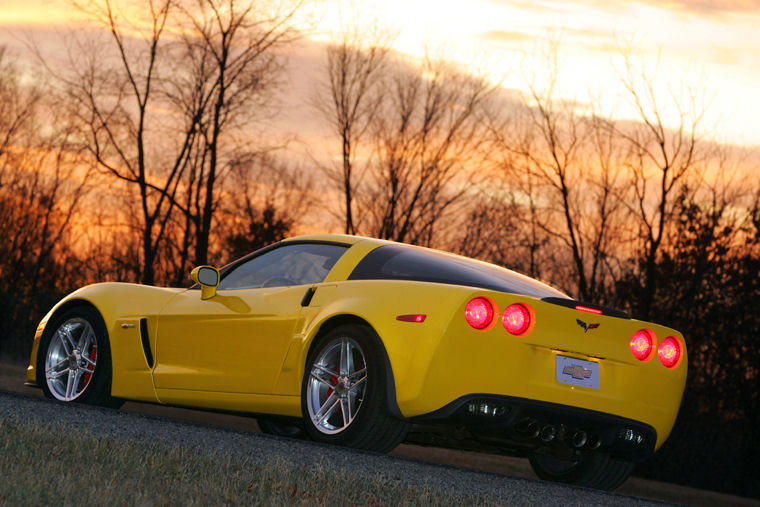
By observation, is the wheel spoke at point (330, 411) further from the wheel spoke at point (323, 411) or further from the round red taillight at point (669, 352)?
the round red taillight at point (669, 352)

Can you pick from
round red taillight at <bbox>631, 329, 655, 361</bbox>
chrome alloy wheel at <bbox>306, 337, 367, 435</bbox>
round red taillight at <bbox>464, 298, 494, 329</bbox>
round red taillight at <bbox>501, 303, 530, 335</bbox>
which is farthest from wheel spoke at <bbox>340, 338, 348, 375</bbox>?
round red taillight at <bbox>631, 329, 655, 361</bbox>

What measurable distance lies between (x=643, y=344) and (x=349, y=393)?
1.78 metres

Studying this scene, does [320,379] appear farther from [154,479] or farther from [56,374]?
[56,374]

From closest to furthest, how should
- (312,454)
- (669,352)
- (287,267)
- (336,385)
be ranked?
1. (312,454)
2. (336,385)
3. (669,352)
4. (287,267)

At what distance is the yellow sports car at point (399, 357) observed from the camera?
5.75 meters

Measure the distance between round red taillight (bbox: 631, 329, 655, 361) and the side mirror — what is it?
114 inches

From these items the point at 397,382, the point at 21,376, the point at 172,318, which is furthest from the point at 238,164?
the point at 397,382

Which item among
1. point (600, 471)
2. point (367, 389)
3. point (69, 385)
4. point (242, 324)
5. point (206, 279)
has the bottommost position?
point (600, 471)

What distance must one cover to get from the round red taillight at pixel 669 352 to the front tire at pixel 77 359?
12.9 ft

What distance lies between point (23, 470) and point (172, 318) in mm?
3368

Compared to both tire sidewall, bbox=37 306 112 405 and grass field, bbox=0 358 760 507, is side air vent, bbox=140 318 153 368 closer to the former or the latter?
tire sidewall, bbox=37 306 112 405

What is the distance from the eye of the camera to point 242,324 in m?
6.90

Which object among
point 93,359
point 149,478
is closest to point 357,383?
point 149,478

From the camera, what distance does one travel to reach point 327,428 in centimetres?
625
